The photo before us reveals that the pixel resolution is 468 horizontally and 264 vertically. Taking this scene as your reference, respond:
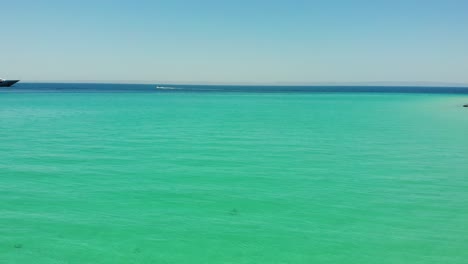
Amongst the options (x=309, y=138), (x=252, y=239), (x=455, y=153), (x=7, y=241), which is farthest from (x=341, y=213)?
(x=309, y=138)

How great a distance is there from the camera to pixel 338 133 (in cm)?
2400

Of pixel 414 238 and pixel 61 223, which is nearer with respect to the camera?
pixel 414 238

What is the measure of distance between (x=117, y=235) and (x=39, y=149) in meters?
11.2

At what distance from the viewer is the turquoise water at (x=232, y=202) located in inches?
295

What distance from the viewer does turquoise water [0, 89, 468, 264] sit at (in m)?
7.48

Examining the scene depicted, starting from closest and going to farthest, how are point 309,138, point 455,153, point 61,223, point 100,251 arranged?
point 100,251 → point 61,223 → point 455,153 → point 309,138

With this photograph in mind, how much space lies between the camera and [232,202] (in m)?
10.3

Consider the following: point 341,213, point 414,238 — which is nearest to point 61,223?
point 341,213

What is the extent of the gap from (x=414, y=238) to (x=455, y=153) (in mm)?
10724

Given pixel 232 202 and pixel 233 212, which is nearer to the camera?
pixel 233 212

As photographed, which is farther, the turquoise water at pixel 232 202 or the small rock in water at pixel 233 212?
the small rock in water at pixel 233 212

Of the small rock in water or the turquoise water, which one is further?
the small rock in water

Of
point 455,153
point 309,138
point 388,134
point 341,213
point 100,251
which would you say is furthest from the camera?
point 388,134

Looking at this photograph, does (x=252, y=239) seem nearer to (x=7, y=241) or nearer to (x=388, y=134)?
(x=7, y=241)
